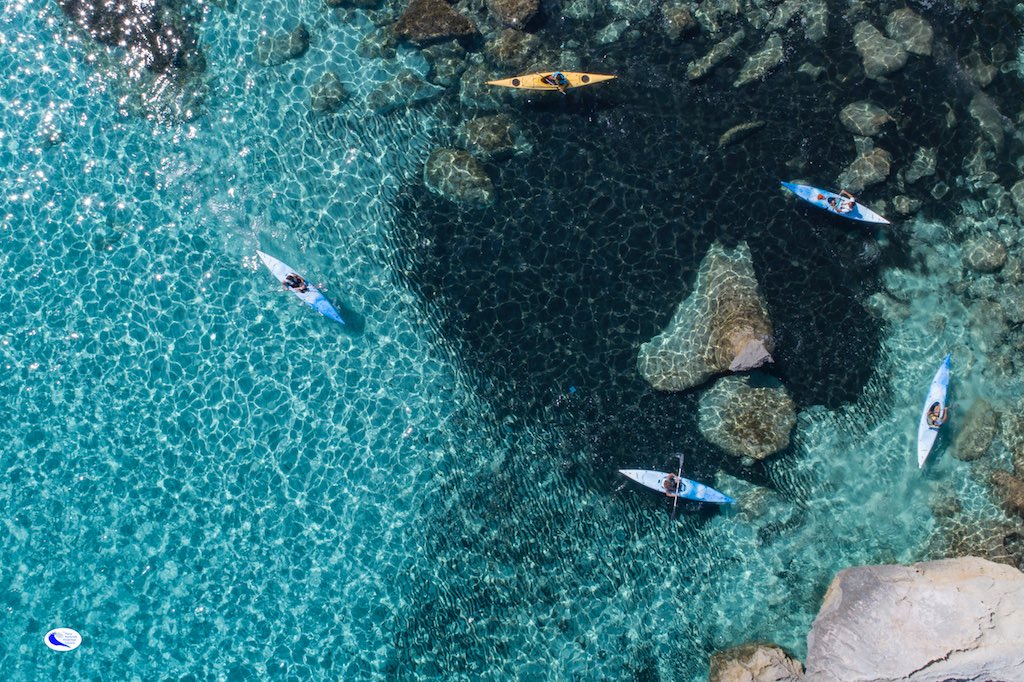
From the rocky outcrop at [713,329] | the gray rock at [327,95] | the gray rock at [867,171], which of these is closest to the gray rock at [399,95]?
the gray rock at [327,95]

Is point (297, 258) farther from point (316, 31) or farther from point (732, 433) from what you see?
point (732, 433)

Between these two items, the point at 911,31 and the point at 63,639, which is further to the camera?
the point at 911,31

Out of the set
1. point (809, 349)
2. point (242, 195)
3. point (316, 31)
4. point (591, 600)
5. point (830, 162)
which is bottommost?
point (591, 600)

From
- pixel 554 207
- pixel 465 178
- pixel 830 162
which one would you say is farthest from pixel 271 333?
pixel 830 162

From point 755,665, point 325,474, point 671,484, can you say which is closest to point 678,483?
point 671,484

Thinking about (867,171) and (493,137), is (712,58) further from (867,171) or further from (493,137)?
(493,137)

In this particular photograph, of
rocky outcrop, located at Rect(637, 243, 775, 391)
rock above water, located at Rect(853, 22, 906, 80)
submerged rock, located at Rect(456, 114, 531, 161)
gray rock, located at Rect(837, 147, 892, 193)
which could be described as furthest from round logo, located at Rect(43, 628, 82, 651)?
rock above water, located at Rect(853, 22, 906, 80)

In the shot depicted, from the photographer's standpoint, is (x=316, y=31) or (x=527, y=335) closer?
(x=527, y=335)
